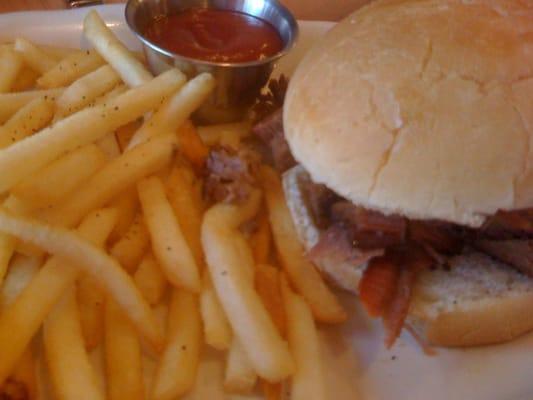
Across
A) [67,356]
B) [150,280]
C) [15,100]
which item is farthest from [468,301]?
[15,100]

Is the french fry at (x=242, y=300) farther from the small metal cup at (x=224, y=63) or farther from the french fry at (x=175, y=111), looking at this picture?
the small metal cup at (x=224, y=63)

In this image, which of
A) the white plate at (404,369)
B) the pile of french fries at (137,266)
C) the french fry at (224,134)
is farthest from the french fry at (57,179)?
the white plate at (404,369)

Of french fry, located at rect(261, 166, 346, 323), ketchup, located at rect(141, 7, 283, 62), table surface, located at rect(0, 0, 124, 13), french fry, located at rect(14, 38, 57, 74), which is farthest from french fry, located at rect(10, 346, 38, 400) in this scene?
table surface, located at rect(0, 0, 124, 13)

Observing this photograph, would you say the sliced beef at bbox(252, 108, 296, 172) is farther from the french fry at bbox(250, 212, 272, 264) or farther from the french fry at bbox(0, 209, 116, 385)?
the french fry at bbox(0, 209, 116, 385)

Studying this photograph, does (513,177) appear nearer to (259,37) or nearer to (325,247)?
(325,247)

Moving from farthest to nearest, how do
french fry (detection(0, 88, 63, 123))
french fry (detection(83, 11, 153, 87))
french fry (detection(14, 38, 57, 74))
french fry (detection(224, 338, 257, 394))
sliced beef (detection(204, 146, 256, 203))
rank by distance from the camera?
1. french fry (detection(14, 38, 57, 74))
2. french fry (detection(83, 11, 153, 87))
3. french fry (detection(0, 88, 63, 123))
4. sliced beef (detection(204, 146, 256, 203))
5. french fry (detection(224, 338, 257, 394))

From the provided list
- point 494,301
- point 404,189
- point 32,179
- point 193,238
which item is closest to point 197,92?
point 193,238
